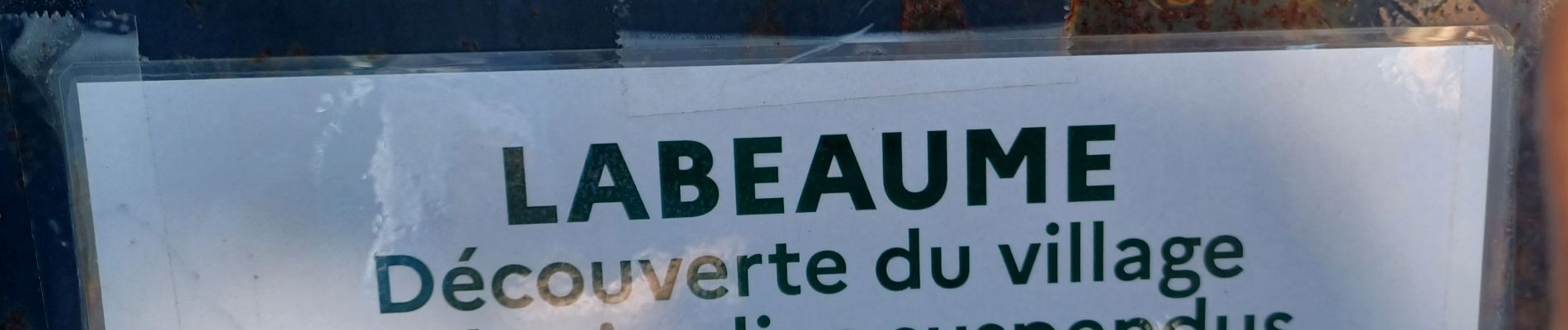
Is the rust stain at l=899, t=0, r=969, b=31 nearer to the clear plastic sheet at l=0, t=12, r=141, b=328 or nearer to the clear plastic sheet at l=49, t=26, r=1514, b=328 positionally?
the clear plastic sheet at l=49, t=26, r=1514, b=328

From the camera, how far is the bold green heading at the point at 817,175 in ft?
2.55

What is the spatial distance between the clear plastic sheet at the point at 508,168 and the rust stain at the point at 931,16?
0.02 meters

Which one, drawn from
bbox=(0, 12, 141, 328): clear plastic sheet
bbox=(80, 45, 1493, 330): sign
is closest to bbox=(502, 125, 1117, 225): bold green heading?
bbox=(80, 45, 1493, 330): sign

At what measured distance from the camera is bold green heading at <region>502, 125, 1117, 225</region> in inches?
30.6

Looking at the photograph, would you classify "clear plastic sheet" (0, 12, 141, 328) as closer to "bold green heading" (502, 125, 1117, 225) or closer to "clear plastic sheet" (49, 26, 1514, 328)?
"clear plastic sheet" (49, 26, 1514, 328)

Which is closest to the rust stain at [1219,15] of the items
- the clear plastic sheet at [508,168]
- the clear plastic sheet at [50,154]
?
the clear plastic sheet at [508,168]

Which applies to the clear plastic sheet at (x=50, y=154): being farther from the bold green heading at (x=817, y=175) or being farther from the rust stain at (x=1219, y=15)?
the rust stain at (x=1219, y=15)

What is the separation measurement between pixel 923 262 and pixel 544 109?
1.21ft

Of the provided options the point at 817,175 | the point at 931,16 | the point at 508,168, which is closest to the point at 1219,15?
the point at 931,16

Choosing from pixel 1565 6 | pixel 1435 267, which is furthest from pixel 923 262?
pixel 1565 6

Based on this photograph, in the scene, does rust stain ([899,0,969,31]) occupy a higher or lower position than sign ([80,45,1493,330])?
higher

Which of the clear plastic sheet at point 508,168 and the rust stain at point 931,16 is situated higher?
the rust stain at point 931,16

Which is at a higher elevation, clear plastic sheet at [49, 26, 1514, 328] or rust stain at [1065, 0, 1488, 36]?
rust stain at [1065, 0, 1488, 36]

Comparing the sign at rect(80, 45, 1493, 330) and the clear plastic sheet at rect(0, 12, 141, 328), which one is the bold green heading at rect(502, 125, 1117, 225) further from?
the clear plastic sheet at rect(0, 12, 141, 328)
